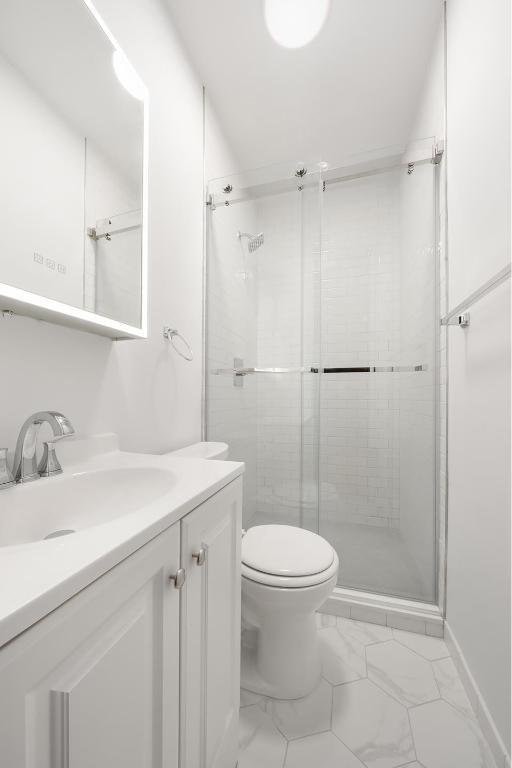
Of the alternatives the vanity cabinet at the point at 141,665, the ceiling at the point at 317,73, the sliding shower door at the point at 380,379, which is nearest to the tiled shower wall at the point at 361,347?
the sliding shower door at the point at 380,379

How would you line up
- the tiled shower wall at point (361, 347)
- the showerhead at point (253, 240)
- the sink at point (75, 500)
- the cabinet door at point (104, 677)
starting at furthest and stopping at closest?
the showerhead at point (253, 240)
the tiled shower wall at point (361, 347)
the sink at point (75, 500)
the cabinet door at point (104, 677)

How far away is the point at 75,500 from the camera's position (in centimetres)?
80

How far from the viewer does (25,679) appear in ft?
1.01

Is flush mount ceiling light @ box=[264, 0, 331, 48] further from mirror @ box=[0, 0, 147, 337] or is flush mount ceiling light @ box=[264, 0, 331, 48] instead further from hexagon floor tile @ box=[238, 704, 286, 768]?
hexagon floor tile @ box=[238, 704, 286, 768]

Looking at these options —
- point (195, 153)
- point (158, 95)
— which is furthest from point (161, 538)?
point (195, 153)

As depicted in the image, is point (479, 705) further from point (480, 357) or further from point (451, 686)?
point (480, 357)

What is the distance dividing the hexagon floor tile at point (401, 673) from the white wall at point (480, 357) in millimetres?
164

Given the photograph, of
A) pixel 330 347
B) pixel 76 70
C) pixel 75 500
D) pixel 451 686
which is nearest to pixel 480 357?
pixel 330 347

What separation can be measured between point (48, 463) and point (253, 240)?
1751mm

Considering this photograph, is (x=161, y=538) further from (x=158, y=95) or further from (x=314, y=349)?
(x=158, y=95)

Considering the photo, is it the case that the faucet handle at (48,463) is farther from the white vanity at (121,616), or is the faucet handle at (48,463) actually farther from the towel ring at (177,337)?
the towel ring at (177,337)

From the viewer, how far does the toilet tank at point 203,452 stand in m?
1.39

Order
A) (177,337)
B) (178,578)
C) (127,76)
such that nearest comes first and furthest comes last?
(178,578) < (127,76) < (177,337)

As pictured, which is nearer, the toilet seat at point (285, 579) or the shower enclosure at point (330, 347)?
the toilet seat at point (285, 579)
